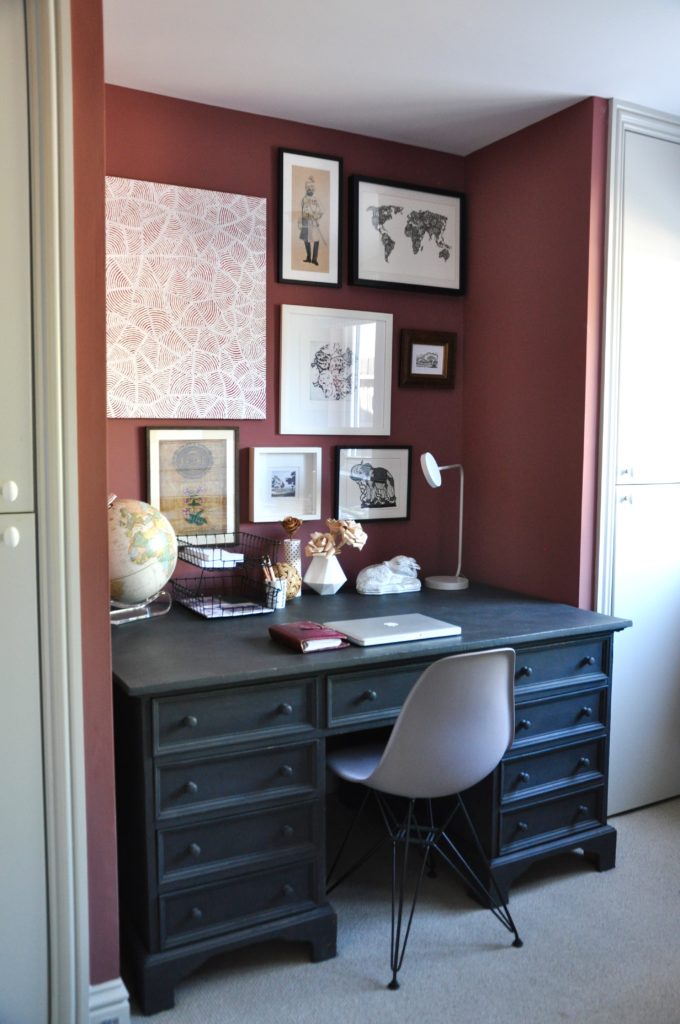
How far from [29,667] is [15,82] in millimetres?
1200

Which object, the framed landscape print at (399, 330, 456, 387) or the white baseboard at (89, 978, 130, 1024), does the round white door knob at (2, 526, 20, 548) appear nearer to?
the white baseboard at (89, 978, 130, 1024)

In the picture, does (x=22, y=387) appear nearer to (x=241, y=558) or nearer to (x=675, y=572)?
(x=241, y=558)

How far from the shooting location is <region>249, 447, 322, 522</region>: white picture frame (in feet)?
9.79

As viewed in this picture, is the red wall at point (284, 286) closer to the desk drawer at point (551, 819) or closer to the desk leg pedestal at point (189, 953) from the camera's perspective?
the desk drawer at point (551, 819)

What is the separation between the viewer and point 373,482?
3.24 meters

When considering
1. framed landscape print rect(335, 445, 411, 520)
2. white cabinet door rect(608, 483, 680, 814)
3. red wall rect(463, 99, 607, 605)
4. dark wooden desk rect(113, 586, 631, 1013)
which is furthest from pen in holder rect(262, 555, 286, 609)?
white cabinet door rect(608, 483, 680, 814)

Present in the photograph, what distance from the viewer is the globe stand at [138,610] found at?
8.16ft

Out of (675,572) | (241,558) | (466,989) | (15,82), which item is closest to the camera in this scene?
(15,82)

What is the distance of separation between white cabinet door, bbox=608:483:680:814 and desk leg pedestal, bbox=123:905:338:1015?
1.25m

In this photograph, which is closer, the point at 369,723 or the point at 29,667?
the point at 29,667

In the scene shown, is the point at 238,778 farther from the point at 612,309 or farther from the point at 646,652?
the point at 612,309

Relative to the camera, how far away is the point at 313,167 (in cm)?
301

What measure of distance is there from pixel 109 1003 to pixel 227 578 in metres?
1.35

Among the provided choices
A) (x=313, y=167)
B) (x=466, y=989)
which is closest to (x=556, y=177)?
(x=313, y=167)
